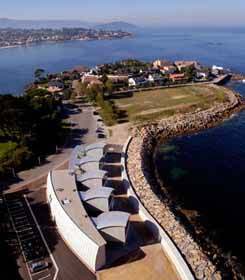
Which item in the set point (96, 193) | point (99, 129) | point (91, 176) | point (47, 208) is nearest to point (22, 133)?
point (99, 129)

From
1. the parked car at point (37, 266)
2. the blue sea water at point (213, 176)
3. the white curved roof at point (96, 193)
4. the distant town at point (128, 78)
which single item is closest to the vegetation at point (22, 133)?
the white curved roof at point (96, 193)

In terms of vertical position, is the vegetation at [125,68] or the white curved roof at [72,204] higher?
the vegetation at [125,68]

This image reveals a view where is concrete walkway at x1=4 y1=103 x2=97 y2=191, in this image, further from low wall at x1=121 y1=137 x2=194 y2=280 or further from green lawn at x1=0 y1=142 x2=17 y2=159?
low wall at x1=121 y1=137 x2=194 y2=280

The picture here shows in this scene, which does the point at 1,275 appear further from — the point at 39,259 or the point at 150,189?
the point at 150,189

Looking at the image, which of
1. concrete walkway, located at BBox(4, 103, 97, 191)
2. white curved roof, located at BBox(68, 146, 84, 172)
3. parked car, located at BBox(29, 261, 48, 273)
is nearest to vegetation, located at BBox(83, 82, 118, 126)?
concrete walkway, located at BBox(4, 103, 97, 191)

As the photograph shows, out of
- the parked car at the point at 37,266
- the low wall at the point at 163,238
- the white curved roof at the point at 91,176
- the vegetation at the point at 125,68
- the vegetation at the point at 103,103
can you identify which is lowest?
the parked car at the point at 37,266

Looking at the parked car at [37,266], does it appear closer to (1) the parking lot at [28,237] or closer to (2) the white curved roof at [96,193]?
(1) the parking lot at [28,237]
